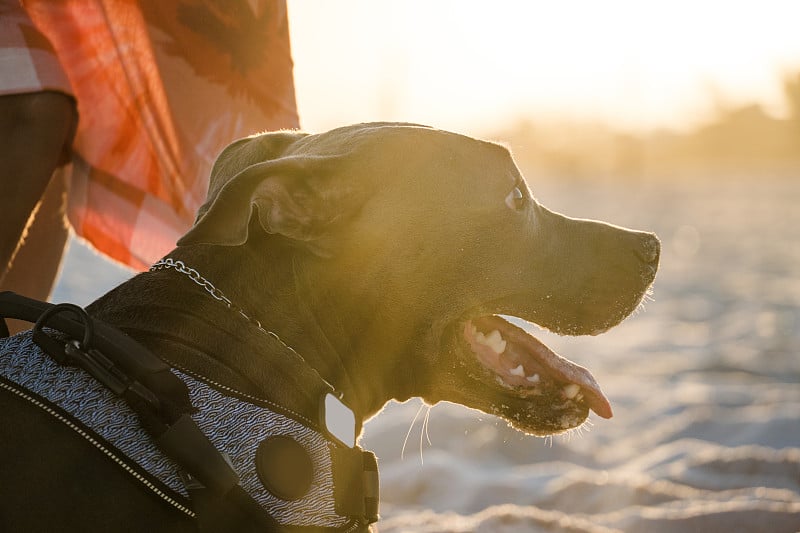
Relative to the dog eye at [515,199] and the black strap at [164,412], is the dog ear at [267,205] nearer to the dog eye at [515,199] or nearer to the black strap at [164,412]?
the black strap at [164,412]

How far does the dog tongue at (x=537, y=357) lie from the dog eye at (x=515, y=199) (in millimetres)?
385

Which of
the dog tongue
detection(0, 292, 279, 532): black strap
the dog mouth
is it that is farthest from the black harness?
the dog tongue

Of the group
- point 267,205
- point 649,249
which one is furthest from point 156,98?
point 649,249

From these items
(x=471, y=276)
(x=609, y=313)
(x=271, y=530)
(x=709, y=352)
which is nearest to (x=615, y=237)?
(x=609, y=313)

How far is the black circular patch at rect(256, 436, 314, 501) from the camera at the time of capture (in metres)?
2.41

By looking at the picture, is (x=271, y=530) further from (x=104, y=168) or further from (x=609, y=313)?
(x=104, y=168)

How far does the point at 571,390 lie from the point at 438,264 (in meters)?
0.65

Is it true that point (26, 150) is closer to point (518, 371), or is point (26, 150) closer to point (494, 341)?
point (494, 341)

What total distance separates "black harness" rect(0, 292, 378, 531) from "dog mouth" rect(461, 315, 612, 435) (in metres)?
0.86

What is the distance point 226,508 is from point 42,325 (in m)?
0.64

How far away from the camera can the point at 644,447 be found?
5445 millimetres

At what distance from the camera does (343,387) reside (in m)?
3.04

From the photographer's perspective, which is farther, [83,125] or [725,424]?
[725,424]

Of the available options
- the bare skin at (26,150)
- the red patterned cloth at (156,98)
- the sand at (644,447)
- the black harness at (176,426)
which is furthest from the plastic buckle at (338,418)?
the red patterned cloth at (156,98)
